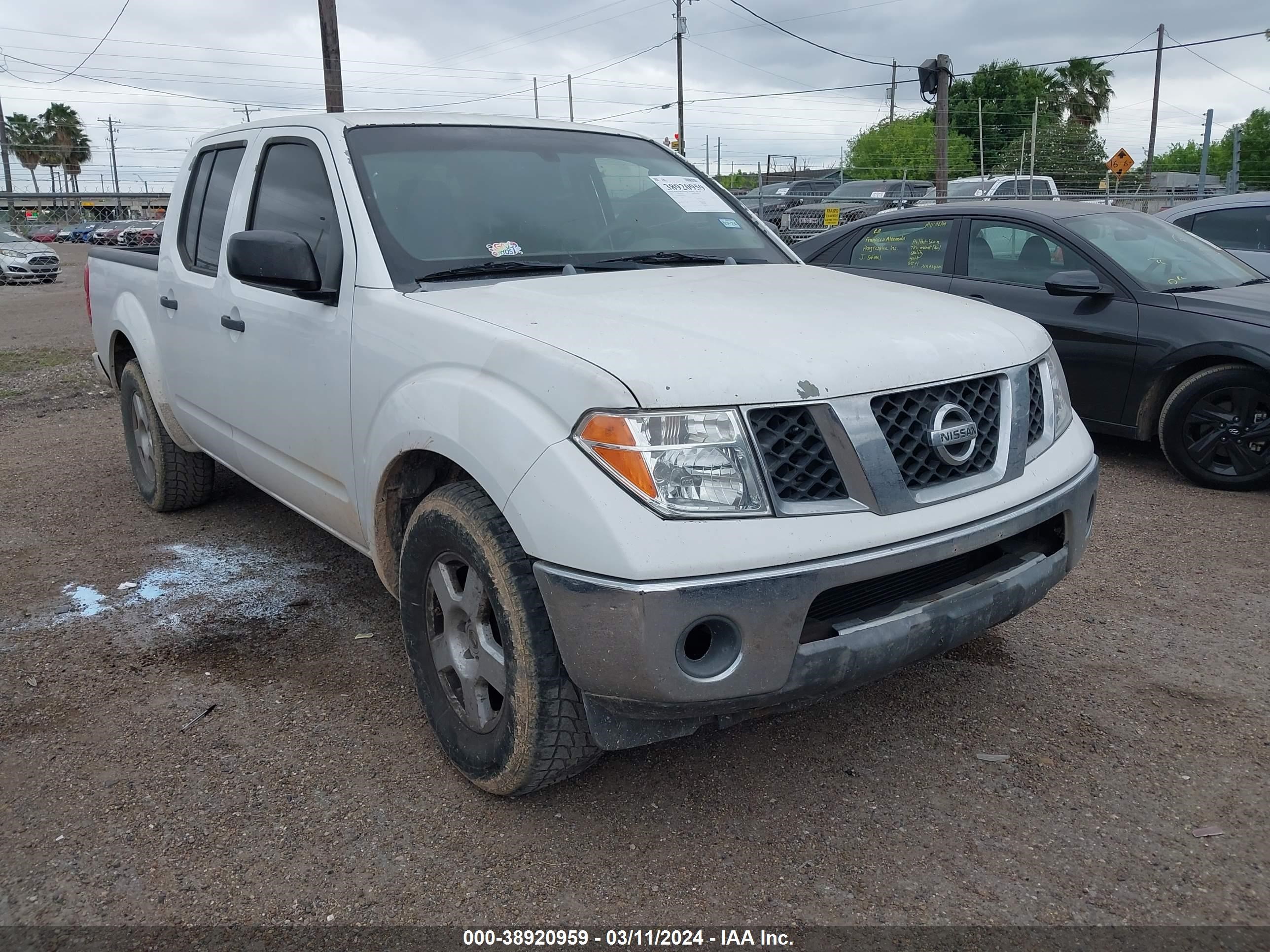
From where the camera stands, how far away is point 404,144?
11.2 feet

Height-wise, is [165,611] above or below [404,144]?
below

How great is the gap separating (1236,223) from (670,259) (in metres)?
6.86

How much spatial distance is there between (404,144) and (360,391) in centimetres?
94

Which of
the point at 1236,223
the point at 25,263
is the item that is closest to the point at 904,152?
the point at 25,263

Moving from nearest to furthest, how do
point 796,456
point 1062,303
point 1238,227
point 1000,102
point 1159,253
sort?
point 796,456 → point 1062,303 → point 1159,253 → point 1238,227 → point 1000,102

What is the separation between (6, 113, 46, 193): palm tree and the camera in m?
70.9

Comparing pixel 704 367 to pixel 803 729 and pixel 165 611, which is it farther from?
pixel 165 611

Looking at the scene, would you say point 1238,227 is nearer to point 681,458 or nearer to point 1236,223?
point 1236,223

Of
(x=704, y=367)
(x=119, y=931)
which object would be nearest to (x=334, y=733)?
(x=119, y=931)

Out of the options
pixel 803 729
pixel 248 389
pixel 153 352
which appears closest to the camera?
pixel 803 729

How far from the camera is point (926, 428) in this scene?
2455 mm

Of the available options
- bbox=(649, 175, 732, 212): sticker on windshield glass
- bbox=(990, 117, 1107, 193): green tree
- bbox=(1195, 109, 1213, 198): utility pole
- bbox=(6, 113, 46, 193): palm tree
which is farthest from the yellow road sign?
bbox=(6, 113, 46, 193): palm tree

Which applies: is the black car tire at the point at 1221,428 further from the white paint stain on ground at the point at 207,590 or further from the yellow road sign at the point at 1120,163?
the yellow road sign at the point at 1120,163

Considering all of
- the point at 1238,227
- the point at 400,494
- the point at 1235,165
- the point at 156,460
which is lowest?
the point at 156,460
